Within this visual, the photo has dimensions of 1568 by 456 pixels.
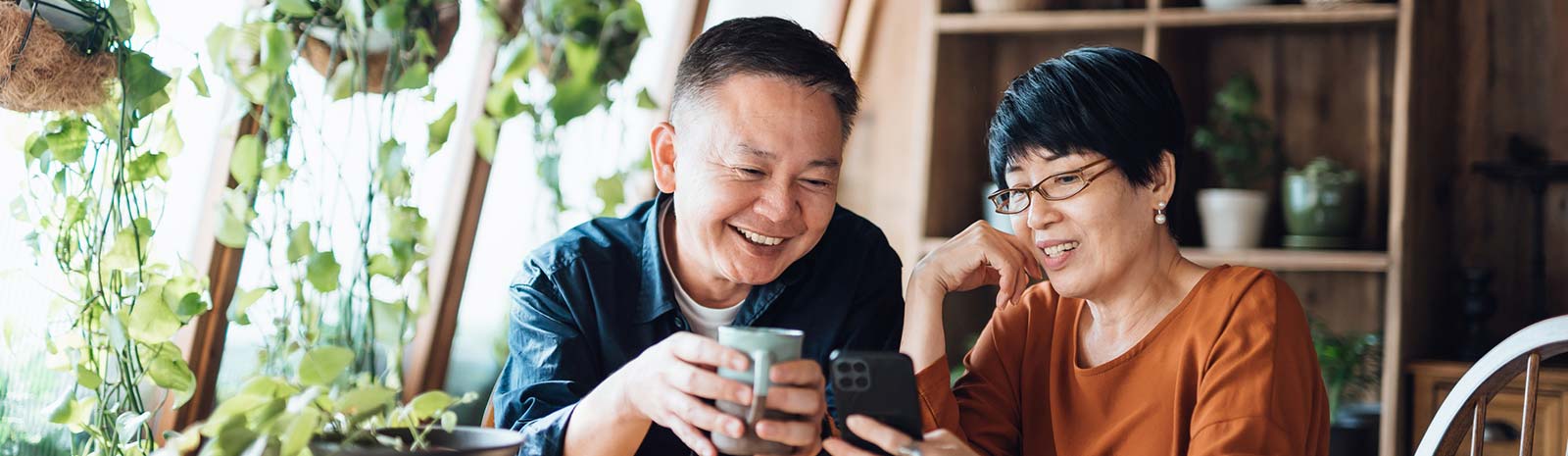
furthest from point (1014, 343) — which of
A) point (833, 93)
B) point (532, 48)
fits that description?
point (532, 48)

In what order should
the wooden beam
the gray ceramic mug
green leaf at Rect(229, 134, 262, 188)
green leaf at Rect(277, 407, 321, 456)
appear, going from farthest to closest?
1. the wooden beam
2. green leaf at Rect(229, 134, 262, 188)
3. the gray ceramic mug
4. green leaf at Rect(277, 407, 321, 456)

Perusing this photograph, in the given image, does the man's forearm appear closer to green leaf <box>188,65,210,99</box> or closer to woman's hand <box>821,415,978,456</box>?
woman's hand <box>821,415,978,456</box>

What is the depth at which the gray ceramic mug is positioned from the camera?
3.44 ft

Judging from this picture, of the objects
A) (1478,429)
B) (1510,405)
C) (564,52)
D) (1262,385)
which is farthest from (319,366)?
(1510,405)

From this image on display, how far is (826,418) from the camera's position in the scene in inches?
57.4

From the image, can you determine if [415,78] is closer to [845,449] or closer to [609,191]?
[609,191]

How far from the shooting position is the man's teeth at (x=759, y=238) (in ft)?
4.83

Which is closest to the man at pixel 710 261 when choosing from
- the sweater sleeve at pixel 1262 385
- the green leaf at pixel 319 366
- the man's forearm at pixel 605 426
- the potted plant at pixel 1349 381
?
the man's forearm at pixel 605 426

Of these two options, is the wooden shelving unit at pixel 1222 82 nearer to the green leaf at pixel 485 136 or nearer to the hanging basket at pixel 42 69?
the green leaf at pixel 485 136

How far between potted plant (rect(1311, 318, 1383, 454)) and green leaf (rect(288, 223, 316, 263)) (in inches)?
82.3

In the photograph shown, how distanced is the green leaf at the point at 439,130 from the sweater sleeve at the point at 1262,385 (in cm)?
115

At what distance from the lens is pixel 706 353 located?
42.5 inches

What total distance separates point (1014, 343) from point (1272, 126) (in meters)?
2.00

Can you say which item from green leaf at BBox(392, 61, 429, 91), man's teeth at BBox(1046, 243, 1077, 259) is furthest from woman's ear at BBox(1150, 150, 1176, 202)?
green leaf at BBox(392, 61, 429, 91)
